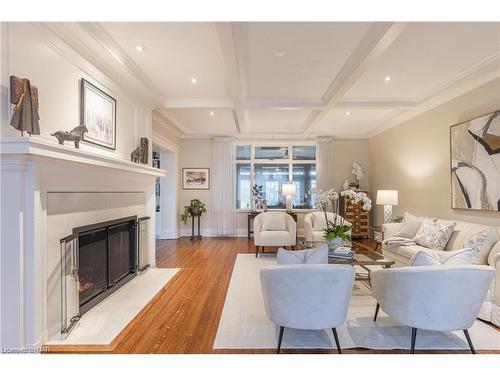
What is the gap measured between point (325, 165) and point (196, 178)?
3526 millimetres

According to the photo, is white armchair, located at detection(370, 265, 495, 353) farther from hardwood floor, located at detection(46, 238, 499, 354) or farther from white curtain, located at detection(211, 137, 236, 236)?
white curtain, located at detection(211, 137, 236, 236)

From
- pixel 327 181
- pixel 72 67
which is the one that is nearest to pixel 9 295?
pixel 72 67

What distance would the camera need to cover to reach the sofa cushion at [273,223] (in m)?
5.67

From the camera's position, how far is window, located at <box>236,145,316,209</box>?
25.4 feet

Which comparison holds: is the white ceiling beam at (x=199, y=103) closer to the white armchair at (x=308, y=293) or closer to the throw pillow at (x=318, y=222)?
the throw pillow at (x=318, y=222)

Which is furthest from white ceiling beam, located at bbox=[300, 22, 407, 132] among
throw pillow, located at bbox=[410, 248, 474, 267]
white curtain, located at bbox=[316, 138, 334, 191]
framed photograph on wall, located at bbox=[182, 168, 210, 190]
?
framed photograph on wall, located at bbox=[182, 168, 210, 190]

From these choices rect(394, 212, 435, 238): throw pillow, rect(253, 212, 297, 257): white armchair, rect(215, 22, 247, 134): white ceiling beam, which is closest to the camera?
rect(215, 22, 247, 134): white ceiling beam

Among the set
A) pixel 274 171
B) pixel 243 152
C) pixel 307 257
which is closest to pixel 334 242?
pixel 307 257

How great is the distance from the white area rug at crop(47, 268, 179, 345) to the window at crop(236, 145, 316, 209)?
13.5 feet

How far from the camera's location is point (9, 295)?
2014 millimetres

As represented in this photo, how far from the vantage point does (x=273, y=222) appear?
571 centimetres

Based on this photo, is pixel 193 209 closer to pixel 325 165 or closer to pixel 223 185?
pixel 223 185

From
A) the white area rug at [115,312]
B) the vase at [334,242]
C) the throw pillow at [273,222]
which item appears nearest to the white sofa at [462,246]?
the vase at [334,242]

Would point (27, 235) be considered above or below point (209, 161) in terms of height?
below
